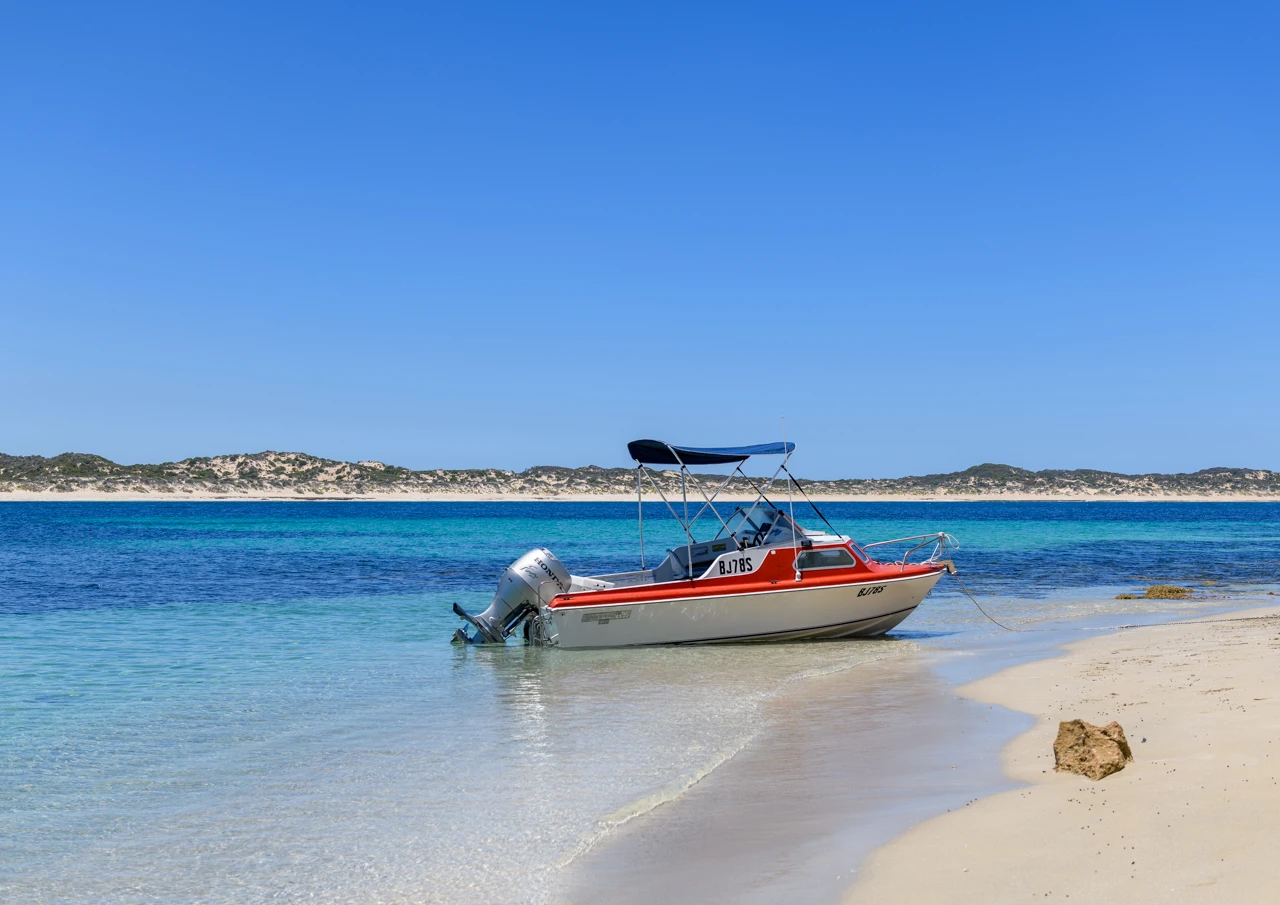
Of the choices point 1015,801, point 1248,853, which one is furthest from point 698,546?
point 1248,853

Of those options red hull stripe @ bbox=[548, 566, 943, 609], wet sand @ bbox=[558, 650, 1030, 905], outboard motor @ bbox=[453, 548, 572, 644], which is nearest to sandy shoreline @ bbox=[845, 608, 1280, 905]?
wet sand @ bbox=[558, 650, 1030, 905]

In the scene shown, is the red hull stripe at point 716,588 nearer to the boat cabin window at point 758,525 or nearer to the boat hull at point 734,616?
the boat hull at point 734,616

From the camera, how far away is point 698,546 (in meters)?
18.0

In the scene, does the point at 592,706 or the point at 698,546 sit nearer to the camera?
the point at 592,706

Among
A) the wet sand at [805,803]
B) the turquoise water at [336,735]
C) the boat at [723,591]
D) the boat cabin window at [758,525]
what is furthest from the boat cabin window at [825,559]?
the wet sand at [805,803]

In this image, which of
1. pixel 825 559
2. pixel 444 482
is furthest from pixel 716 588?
pixel 444 482

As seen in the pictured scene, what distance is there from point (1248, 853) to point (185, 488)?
131936 millimetres

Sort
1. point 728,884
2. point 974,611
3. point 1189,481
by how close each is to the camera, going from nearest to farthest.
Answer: point 728,884
point 974,611
point 1189,481

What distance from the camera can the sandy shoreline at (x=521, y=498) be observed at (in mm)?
115650

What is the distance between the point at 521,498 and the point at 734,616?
133360mm

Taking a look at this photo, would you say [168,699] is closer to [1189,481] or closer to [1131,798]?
[1131,798]

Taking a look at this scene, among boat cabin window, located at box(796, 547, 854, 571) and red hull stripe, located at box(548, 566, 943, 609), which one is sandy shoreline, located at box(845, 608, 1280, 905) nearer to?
red hull stripe, located at box(548, 566, 943, 609)

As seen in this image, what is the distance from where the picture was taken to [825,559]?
58.0 feet

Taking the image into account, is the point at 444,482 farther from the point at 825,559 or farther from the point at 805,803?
the point at 805,803
